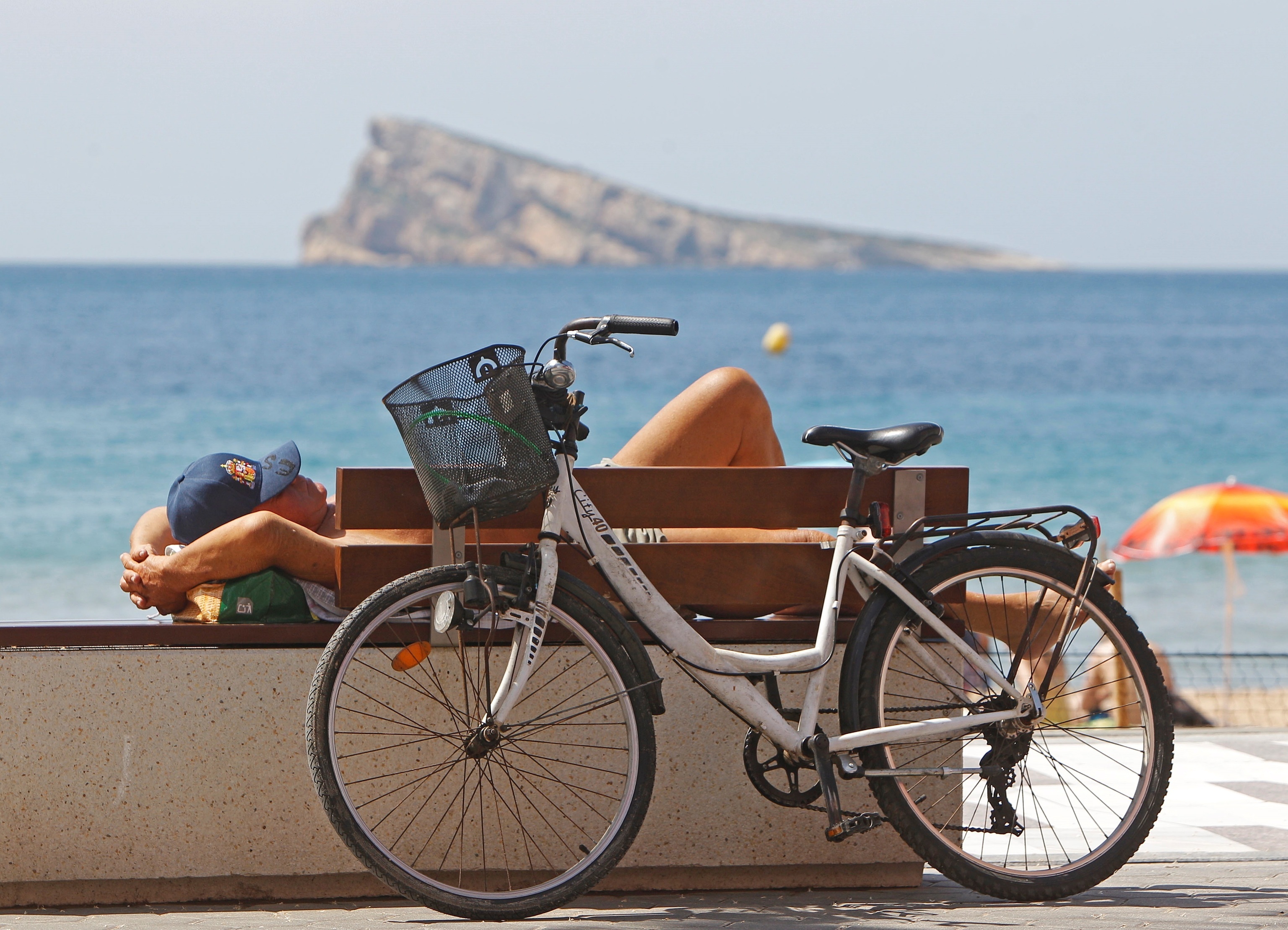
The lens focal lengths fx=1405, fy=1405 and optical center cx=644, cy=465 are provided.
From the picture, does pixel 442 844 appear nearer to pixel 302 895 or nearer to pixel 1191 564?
pixel 302 895

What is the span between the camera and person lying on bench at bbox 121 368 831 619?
11.2ft

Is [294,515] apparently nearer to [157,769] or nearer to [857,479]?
[157,769]

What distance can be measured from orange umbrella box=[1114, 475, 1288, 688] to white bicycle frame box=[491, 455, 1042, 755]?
688cm

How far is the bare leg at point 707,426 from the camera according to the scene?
12.5 ft

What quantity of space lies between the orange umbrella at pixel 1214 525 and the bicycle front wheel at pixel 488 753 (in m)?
7.16

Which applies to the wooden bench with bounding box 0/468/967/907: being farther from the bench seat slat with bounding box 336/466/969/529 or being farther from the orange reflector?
the orange reflector

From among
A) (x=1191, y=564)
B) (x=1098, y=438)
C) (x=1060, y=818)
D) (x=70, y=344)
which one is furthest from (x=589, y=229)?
(x=1060, y=818)

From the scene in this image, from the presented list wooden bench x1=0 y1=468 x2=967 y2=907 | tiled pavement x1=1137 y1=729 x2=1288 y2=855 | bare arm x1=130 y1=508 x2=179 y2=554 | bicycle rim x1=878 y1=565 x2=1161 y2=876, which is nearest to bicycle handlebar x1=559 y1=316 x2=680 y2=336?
wooden bench x1=0 y1=468 x2=967 y2=907

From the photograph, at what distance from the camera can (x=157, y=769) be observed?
339cm

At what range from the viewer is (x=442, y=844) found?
3.49 m

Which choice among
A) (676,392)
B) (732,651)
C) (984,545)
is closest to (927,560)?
(984,545)

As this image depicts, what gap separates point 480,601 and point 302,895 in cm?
95

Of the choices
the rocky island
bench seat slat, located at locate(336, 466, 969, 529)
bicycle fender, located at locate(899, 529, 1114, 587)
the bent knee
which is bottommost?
bicycle fender, located at locate(899, 529, 1114, 587)

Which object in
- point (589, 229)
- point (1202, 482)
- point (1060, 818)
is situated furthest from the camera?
point (589, 229)
